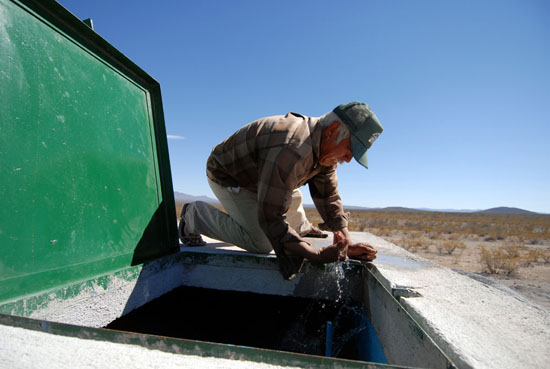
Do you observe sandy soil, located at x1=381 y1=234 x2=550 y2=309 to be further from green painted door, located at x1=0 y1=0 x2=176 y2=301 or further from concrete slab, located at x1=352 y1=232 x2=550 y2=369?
green painted door, located at x1=0 y1=0 x2=176 y2=301

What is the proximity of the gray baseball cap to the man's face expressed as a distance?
0.06 meters

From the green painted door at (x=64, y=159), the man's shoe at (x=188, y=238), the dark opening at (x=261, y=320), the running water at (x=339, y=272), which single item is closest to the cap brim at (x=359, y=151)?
the running water at (x=339, y=272)

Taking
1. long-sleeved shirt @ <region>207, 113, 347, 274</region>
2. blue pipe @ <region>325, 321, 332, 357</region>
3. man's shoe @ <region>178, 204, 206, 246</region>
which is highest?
long-sleeved shirt @ <region>207, 113, 347, 274</region>

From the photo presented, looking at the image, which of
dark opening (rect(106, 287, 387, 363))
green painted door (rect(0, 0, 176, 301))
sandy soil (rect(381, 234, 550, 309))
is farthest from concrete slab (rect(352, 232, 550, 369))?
sandy soil (rect(381, 234, 550, 309))

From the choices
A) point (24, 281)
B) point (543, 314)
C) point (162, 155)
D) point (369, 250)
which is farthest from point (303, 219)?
point (24, 281)

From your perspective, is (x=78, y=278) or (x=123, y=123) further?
(x=123, y=123)

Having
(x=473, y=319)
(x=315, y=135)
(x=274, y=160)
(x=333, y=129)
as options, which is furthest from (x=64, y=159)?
(x=473, y=319)

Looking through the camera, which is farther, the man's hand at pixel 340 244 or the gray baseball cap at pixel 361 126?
the gray baseball cap at pixel 361 126

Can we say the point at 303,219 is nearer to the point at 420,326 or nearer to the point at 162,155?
the point at 162,155

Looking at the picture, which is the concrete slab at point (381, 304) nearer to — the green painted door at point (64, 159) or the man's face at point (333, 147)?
the green painted door at point (64, 159)

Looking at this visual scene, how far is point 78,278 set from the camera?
1421mm

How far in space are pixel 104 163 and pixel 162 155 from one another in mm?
634

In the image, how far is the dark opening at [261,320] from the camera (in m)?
1.98

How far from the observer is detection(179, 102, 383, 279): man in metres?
1.80
